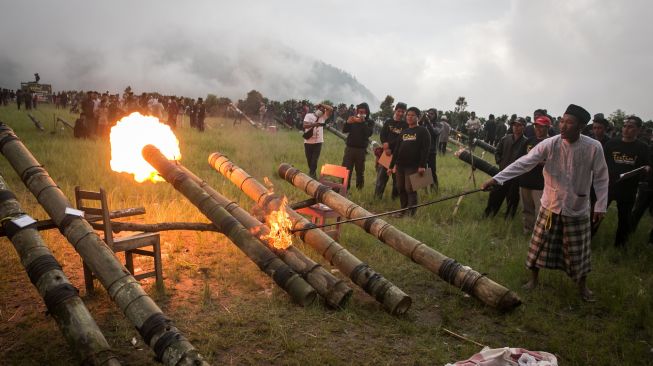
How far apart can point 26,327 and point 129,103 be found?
20427mm

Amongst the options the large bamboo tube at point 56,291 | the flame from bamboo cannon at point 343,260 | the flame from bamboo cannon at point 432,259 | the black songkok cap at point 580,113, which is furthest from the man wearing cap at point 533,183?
the large bamboo tube at point 56,291

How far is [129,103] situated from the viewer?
72.5 feet

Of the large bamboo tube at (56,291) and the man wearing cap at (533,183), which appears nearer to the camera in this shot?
the large bamboo tube at (56,291)

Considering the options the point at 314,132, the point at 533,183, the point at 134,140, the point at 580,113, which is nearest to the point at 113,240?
the point at 134,140

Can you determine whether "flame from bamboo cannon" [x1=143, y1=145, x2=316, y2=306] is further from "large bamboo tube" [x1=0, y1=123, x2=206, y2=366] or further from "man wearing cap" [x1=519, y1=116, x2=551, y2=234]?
"man wearing cap" [x1=519, y1=116, x2=551, y2=234]

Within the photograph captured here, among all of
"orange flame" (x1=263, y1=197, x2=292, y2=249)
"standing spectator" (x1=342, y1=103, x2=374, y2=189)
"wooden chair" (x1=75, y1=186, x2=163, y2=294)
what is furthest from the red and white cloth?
"standing spectator" (x1=342, y1=103, x2=374, y2=189)

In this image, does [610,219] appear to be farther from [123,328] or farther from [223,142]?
[223,142]

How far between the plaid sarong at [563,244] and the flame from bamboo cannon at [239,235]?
2.89 meters

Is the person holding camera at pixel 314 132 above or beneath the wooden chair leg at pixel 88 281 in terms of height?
above

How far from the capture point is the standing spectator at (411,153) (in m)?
8.36

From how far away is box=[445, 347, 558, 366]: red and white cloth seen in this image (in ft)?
11.1

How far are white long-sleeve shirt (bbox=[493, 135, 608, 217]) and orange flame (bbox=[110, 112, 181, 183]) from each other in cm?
478

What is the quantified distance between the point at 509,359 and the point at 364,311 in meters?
1.60

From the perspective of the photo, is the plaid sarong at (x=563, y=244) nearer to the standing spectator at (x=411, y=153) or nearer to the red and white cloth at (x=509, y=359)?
the red and white cloth at (x=509, y=359)
